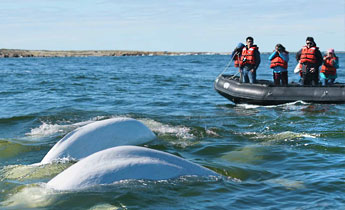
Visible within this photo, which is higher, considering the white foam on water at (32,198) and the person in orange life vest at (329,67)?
the person in orange life vest at (329,67)

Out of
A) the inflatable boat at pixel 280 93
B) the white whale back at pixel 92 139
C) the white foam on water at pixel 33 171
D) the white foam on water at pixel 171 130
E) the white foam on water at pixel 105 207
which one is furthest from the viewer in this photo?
the inflatable boat at pixel 280 93

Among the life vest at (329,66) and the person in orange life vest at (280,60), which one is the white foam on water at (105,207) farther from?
the life vest at (329,66)

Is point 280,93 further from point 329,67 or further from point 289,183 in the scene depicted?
point 289,183

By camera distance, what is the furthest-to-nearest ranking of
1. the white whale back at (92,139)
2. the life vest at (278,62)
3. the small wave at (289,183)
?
the life vest at (278,62) < the white whale back at (92,139) < the small wave at (289,183)

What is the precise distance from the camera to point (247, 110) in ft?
53.1

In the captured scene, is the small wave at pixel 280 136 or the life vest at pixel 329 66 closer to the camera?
the small wave at pixel 280 136

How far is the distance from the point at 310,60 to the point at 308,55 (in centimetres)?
19

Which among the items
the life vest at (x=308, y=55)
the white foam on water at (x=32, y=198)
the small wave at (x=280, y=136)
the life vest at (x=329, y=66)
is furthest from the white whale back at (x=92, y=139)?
the life vest at (x=329, y=66)

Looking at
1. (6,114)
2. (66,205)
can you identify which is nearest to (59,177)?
(66,205)

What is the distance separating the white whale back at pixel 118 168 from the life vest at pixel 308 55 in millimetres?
10569

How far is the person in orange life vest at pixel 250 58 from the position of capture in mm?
16516

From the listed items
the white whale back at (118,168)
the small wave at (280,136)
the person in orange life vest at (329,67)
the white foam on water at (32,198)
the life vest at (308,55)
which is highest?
the life vest at (308,55)

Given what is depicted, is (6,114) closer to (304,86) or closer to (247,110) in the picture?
(247,110)

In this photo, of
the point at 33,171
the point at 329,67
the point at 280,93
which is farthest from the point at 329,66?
the point at 33,171
